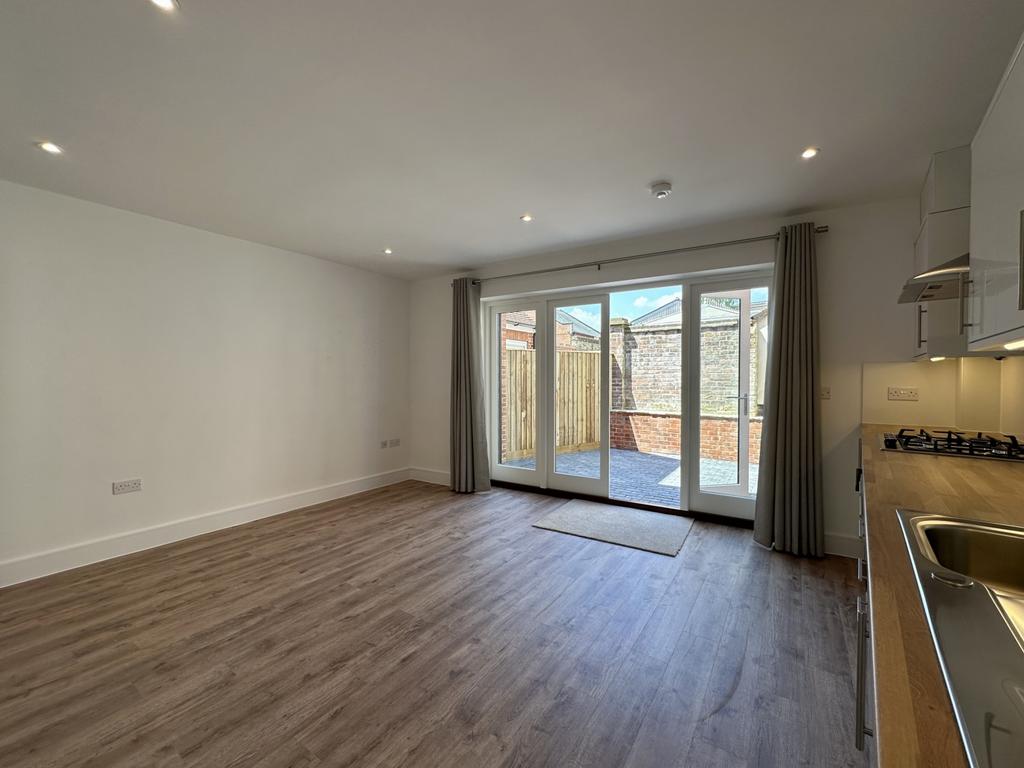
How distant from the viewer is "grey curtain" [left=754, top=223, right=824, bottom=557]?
10.5 feet

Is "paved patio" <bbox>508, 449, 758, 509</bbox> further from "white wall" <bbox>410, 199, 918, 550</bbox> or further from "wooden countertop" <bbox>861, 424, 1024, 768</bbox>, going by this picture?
"wooden countertop" <bbox>861, 424, 1024, 768</bbox>

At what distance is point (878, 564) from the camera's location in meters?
1.08

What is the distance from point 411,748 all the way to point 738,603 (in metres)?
1.97

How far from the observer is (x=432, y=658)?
2068 mm

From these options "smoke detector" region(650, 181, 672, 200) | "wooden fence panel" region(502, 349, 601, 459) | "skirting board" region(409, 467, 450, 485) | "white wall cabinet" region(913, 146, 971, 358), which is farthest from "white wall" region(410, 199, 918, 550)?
"skirting board" region(409, 467, 450, 485)

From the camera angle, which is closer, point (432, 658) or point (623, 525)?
point (432, 658)

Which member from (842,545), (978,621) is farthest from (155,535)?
(842,545)

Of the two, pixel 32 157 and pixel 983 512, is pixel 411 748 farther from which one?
pixel 32 157

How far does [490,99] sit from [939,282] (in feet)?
6.83

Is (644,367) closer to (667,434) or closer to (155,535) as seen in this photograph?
(667,434)

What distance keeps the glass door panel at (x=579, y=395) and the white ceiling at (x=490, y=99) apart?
5.09 feet

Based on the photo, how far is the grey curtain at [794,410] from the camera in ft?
10.5

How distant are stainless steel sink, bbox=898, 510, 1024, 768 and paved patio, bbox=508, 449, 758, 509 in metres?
2.83

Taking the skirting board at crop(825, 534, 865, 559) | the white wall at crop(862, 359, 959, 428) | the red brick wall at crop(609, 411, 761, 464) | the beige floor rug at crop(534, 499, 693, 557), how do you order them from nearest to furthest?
the white wall at crop(862, 359, 959, 428) → the skirting board at crop(825, 534, 865, 559) → the beige floor rug at crop(534, 499, 693, 557) → the red brick wall at crop(609, 411, 761, 464)
